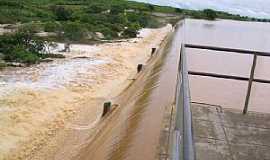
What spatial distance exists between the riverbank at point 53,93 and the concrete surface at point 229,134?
3791 millimetres

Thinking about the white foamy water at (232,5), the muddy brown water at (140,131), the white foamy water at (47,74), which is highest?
the muddy brown water at (140,131)

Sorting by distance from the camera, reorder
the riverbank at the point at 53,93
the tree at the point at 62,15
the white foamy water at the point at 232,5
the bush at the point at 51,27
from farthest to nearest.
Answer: the white foamy water at the point at 232,5 → the tree at the point at 62,15 → the bush at the point at 51,27 → the riverbank at the point at 53,93

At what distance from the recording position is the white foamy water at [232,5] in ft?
233

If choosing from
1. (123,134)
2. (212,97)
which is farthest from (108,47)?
(123,134)

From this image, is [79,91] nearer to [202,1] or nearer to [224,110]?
[224,110]

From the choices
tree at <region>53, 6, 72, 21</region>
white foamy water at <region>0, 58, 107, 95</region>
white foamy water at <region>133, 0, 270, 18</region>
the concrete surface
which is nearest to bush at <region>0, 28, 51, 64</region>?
white foamy water at <region>0, 58, 107, 95</region>

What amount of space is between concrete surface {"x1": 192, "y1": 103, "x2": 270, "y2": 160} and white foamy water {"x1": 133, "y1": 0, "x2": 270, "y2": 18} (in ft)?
205

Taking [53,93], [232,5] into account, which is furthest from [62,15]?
[232,5]

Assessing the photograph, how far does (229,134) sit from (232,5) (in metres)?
80.4

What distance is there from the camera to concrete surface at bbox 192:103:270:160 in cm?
453

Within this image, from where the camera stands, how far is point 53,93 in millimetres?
12250

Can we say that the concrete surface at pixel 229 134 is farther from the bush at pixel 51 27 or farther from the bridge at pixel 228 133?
the bush at pixel 51 27

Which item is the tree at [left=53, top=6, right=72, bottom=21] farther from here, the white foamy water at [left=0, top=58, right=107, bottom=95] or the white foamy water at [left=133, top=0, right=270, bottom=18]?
the white foamy water at [left=133, top=0, right=270, bottom=18]

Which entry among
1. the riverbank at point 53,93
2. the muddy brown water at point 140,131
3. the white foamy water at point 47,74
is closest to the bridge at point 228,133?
the muddy brown water at point 140,131
